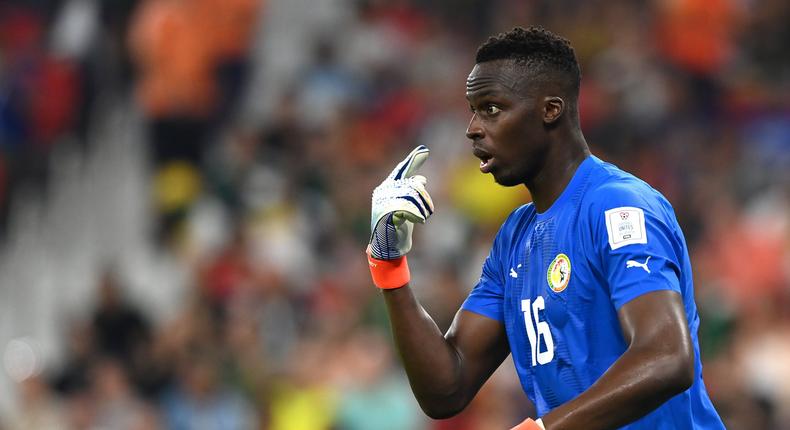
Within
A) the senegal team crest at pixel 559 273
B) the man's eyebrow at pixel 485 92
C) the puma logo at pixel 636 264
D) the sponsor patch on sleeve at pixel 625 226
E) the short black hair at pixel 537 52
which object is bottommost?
the puma logo at pixel 636 264

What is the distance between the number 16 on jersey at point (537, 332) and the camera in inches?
146

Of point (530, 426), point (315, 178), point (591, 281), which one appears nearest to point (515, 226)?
point (591, 281)

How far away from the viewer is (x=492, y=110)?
3748 mm

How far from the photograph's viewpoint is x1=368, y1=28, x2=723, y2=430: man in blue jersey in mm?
3229

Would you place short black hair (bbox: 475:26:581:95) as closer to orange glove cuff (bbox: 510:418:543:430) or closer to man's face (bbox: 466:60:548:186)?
man's face (bbox: 466:60:548:186)

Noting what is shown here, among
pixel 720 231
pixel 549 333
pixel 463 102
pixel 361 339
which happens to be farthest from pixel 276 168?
pixel 549 333

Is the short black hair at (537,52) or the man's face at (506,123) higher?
the short black hair at (537,52)

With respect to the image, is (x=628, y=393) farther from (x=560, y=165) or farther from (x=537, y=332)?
(x=560, y=165)

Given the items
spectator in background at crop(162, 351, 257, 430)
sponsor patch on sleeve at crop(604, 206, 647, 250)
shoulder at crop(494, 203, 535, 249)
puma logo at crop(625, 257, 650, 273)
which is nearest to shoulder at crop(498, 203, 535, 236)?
shoulder at crop(494, 203, 535, 249)

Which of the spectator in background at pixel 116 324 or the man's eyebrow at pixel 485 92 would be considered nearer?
the man's eyebrow at pixel 485 92

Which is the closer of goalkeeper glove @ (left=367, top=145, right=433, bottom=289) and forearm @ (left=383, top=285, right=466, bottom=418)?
goalkeeper glove @ (left=367, top=145, right=433, bottom=289)

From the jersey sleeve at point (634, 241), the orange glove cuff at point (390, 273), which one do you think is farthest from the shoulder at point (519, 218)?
the jersey sleeve at point (634, 241)

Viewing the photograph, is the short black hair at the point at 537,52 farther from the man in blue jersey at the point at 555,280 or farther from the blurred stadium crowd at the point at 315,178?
the blurred stadium crowd at the point at 315,178

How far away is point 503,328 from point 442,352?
207mm
